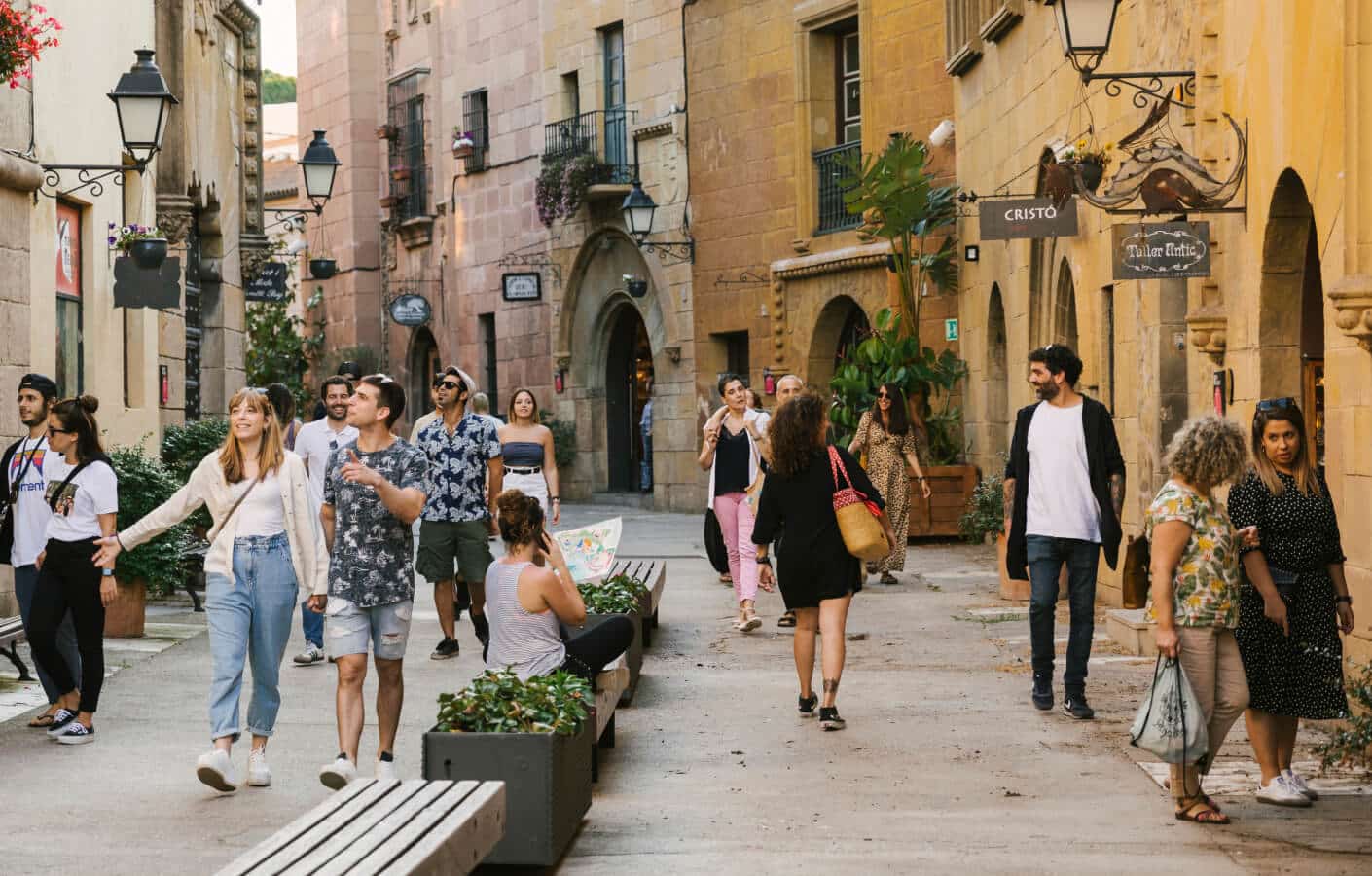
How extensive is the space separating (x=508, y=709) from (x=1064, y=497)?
396cm

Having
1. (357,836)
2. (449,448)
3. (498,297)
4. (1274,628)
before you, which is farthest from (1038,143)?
(498,297)

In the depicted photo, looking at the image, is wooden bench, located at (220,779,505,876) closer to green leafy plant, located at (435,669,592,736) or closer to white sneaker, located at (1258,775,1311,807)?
green leafy plant, located at (435,669,592,736)

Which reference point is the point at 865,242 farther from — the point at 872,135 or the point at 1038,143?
the point at 1038,143

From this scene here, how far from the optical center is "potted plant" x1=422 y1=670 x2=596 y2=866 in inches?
254

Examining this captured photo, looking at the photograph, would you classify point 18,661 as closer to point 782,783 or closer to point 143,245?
point 782,783

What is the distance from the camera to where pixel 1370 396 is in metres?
8.65

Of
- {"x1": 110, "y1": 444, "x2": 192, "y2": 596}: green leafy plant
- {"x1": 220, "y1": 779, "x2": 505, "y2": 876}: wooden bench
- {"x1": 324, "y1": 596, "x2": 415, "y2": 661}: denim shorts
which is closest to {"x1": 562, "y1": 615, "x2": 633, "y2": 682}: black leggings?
{"x1": 324, "y1": 596, "x2": 415, "y2": 661}: denim shorts

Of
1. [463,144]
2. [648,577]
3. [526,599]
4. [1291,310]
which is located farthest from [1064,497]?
[463,144]

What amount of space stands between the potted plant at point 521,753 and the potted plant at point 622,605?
2.54 metres

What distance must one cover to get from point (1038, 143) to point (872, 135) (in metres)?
7.69

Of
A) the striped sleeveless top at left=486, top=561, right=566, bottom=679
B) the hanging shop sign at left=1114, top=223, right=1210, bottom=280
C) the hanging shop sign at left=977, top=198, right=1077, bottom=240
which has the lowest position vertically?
the striped sleeveless top at left=486, top=561, right=566, bottom=679

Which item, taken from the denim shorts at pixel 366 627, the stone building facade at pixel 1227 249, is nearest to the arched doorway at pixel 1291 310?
the stone building facade at pixel 1227 249

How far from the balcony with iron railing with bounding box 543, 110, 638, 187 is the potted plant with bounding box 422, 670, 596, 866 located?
78.5 ft

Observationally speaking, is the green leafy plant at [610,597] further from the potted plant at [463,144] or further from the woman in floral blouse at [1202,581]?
the potted plant at [463,144]
